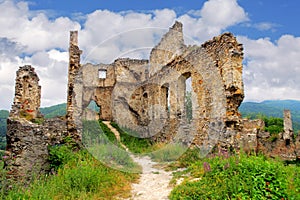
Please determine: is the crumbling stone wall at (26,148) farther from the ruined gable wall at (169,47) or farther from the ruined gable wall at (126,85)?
the ruined gable wall at (126,85)

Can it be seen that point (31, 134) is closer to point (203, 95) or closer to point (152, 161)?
point (152, 161)

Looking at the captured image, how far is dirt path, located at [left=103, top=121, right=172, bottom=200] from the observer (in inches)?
203

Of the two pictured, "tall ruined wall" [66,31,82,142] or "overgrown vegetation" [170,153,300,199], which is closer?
"overgrown vegetation" [170,153,300,199]

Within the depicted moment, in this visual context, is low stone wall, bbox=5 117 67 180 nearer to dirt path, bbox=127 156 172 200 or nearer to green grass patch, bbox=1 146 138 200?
green grass patch, bbox=1 146 138 200

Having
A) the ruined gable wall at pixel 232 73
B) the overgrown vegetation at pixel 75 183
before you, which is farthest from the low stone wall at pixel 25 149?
the ruined gable wall at pixel 232 73

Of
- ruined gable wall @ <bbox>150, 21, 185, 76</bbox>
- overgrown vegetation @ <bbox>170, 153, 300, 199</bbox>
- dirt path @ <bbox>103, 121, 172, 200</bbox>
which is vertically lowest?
dirt path @ <bbox>103, 121, 172, 200</bbox>

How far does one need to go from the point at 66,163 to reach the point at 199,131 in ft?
15.4

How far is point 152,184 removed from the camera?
6016 mm

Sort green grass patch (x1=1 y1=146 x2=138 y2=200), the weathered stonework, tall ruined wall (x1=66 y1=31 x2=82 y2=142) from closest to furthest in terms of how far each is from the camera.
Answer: green grass patch (x1=1 y1=146 x2=138 y2=200), the weathered stonework, tall ruined wall (x1=66 y1=31 x2=82 y2=142)

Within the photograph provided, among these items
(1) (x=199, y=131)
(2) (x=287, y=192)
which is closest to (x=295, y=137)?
(1) (x=199, y=131)

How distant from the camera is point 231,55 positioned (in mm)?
7980

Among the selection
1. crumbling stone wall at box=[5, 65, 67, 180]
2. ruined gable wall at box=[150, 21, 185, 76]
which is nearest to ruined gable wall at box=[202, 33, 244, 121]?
ruined gable wall at box=[150, 21, 185, 76]

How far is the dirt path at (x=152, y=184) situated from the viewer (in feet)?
16.9

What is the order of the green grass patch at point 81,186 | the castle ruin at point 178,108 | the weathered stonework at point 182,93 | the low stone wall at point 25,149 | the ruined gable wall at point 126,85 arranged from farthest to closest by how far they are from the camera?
the ruined gable wall at point 126,85 → the weathered stonework at point 182,93 → the castle ruin at point 178,108 → the low stone wall at point 25,149 → the green grass patch at point 81,186
